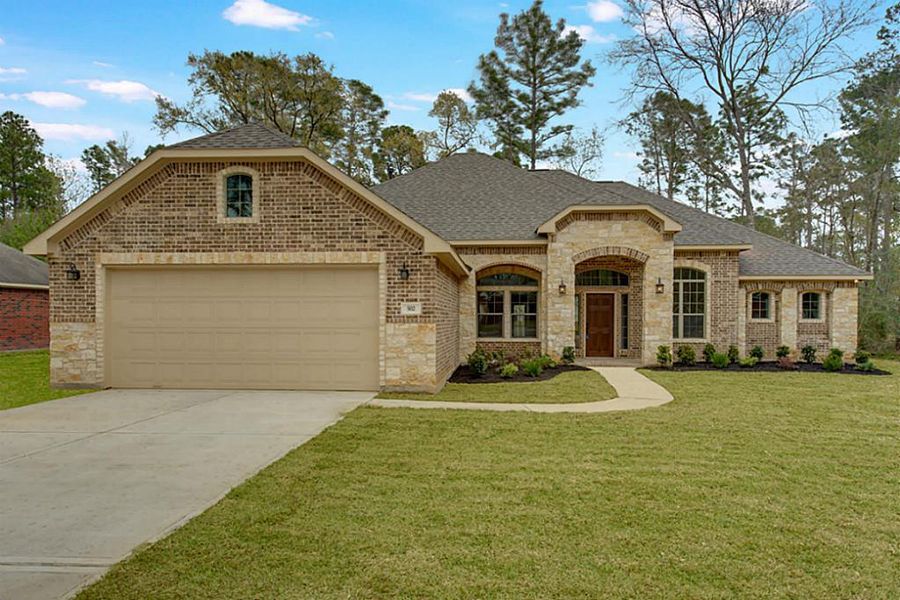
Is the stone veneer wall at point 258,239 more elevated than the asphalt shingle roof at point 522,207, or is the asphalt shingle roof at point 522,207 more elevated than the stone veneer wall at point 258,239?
the asphalt shingle roof at point 522,207

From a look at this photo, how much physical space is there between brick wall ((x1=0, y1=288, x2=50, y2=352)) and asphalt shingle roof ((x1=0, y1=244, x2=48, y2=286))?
0.34 metres

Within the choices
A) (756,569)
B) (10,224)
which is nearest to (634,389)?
(756,569)

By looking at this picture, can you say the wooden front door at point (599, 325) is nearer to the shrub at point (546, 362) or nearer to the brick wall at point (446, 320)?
the shrub at point (546, 362)

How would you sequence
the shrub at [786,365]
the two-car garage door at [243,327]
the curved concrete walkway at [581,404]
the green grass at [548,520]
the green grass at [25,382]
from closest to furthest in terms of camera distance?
the green grass at [548,520], the curved concrete walkway at [581,404], the green grass at [25,382], the two-car garage door at [243,327], the shrub at [786,365]

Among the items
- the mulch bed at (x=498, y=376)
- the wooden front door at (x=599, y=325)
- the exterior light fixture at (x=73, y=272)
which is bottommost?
the mulch bed at (x=498, y=376)

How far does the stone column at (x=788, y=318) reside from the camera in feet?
56.5

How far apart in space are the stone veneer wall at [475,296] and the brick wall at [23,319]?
16.0 metres

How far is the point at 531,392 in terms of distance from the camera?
1074 centimetres

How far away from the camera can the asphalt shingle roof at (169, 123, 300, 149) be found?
10445mm

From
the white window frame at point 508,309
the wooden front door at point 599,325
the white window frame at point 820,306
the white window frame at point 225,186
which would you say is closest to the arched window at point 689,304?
the wooden front door at point 599,325

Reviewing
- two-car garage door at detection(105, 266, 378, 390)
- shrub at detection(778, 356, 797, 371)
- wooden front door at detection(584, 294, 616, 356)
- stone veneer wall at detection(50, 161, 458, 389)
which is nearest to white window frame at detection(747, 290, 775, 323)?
shrub at detection(778, 356, 797, 371)

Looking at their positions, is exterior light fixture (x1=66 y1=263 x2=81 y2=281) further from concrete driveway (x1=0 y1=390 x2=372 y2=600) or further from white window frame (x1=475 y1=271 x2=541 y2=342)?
white window frame (x1=475 y1=271 x2=541 y2=342)

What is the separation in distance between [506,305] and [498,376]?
366 cm

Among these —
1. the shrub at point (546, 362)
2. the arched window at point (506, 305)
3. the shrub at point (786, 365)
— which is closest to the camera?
the shrub at point (546, 362)
